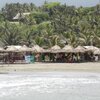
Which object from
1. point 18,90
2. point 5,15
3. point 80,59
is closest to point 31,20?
point 5,15

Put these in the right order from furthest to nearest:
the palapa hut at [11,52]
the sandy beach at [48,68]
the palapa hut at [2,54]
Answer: the palapa hut at [2,54] → the palapa hut at [11,52] → the sandy beach at [48,68]

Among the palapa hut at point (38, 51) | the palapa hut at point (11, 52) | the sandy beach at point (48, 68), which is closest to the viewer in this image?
the sandy beach at point (48, 68)

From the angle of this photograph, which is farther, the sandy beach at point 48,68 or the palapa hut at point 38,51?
the palapa hut at point 38,51

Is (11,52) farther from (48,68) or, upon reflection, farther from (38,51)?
(48,68)

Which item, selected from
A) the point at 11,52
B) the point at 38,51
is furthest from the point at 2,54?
the point at 38,51

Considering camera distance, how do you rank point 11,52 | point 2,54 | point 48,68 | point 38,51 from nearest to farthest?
point 48,68 → point 11,52 → point 38,51 → point 2,54

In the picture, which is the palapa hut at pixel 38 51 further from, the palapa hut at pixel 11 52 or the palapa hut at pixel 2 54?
the palapa hut at pixel 2 54

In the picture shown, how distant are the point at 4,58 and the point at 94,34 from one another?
16068mm

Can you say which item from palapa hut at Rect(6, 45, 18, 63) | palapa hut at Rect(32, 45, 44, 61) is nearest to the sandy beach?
palapa hut at Rect(6, 45, 18, 63)

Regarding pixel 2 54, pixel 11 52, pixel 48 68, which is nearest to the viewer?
pixel 48 68

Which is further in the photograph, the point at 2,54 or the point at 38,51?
the point at 2,54

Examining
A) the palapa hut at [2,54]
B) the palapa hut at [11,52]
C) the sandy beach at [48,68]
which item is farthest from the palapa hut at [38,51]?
the sandy beach at [48,68]

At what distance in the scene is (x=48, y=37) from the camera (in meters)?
55.9

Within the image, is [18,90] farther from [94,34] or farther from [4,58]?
[94,34]
